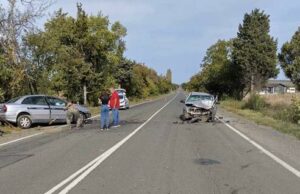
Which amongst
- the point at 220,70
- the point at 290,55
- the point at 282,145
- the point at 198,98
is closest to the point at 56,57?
the point at 198,98

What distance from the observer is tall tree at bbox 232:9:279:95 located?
6869cm

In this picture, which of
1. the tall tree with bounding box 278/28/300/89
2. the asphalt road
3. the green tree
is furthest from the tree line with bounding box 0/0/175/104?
the tall tree with bounding box 278/28/300/89

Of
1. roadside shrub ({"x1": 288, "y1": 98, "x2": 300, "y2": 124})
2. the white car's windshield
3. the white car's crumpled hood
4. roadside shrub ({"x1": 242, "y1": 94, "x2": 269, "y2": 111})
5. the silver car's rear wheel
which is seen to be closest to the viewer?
the silver car's rear wheel

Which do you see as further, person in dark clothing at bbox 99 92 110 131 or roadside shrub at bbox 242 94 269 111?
roadside shrub at bbox 242 94 269 111

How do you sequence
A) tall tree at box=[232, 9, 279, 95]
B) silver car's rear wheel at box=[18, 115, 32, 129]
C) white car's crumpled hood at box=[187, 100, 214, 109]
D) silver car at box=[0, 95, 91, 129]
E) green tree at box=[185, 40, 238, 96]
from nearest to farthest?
silver car at box=[0, 95, 91, 129], silver car's rear wheel at box=[18, 115, 32, 129], white car's crumpled hood at box=[187, 100, 214, 109], tall tree at box=[232, 9, 279, 95], green tree at box=[185, 40, 238, 96]

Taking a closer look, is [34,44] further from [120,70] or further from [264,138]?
[120,70]

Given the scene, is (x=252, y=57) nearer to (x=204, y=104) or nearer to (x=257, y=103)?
(x=257, y=103)

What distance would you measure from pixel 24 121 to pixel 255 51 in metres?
49.9

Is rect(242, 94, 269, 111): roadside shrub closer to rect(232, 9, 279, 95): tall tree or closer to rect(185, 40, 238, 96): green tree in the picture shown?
rect(232, 9, 279, 95): tall tree

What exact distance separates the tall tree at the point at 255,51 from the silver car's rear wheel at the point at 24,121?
48.1 metres

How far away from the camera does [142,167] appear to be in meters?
11.2

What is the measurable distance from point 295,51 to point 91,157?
83224mm

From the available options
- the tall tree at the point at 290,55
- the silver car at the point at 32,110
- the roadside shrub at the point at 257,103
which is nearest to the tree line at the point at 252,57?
the tall tree at the point at 290,55

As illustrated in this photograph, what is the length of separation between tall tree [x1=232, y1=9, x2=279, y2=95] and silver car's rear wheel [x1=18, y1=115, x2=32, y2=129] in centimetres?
4809
